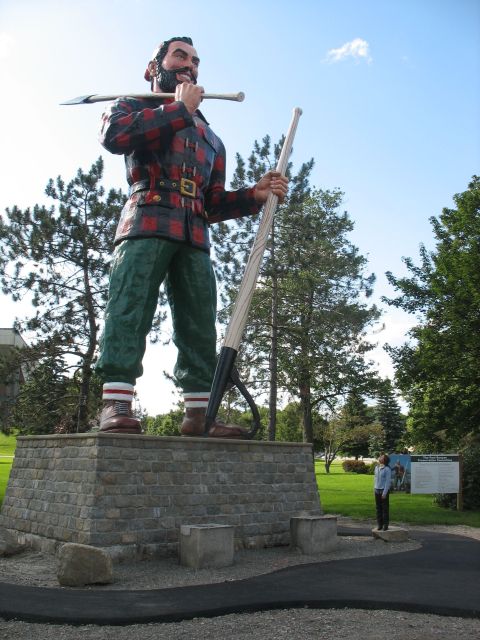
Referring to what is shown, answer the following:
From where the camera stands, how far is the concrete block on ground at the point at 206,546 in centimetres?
630

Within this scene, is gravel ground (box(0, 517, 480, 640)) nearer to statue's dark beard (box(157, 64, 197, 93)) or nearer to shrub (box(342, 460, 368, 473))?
statue's dark beard (box(157, 64, 197, 93))

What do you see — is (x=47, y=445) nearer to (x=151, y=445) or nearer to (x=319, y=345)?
(x=151, y=445)

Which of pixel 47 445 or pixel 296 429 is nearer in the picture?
pixel 47 445

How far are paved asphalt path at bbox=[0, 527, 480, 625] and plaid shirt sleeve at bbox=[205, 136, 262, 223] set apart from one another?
168 inches

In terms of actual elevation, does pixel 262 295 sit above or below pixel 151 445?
above

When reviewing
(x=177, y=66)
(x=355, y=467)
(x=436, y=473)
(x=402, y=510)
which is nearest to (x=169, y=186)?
(x=177, y=66)

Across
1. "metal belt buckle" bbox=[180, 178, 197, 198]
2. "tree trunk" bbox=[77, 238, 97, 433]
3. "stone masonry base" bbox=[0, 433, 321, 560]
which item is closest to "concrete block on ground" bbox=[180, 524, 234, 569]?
"stone masonry base" bbox=[0, 433, 321, 560]

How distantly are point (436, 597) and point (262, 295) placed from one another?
1586 cm

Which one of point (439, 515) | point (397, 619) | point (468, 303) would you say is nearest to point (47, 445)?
point (397, 619)

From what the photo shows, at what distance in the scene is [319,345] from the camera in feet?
67.9

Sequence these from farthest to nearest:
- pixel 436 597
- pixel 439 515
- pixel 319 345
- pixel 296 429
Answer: pixel 296 429, pixel 319 345, pixel 439 515, pixel 436 597

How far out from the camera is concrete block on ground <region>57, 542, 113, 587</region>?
17.9 feet

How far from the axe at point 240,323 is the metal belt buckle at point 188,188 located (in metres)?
Answer: 0.95

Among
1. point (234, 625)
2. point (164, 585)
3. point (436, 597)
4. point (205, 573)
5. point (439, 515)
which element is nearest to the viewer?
point (234, 625)
